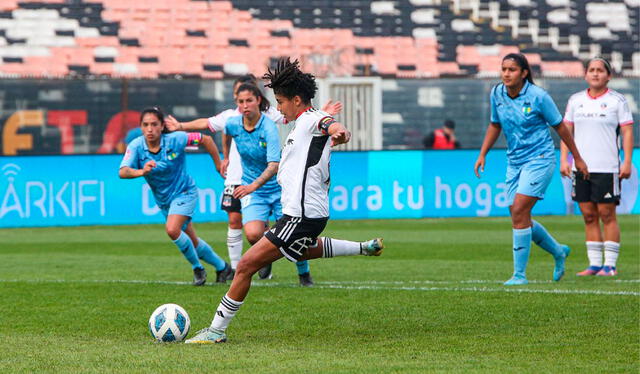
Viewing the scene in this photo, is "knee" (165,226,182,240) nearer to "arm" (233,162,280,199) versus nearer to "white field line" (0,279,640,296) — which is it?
"white field line" (0,279,640,296)

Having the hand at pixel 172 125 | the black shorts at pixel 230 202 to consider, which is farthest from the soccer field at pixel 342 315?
the hand at pixel 172 125

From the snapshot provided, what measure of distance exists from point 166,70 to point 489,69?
8.16 metres

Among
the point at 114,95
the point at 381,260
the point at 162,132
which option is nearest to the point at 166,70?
the point at 114,95

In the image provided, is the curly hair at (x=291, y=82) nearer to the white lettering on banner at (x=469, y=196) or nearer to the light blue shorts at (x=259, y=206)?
the light blue shorts at (x=259, y=206)

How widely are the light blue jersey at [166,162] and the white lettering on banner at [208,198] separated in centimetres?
877

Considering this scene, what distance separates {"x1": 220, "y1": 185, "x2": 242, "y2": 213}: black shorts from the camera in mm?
10336

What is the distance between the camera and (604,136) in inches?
424

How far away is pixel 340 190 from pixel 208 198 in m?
2.32

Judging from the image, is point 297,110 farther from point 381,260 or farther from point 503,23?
point 503,23

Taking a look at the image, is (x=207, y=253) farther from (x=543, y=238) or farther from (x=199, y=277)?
(x=543, y=238)

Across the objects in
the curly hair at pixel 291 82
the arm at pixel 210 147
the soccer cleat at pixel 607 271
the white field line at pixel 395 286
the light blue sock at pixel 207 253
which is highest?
the curly hair at pixel 291 82

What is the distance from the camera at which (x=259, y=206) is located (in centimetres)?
988

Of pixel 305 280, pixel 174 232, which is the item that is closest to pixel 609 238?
pixel 305 280

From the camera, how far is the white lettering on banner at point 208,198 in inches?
750
